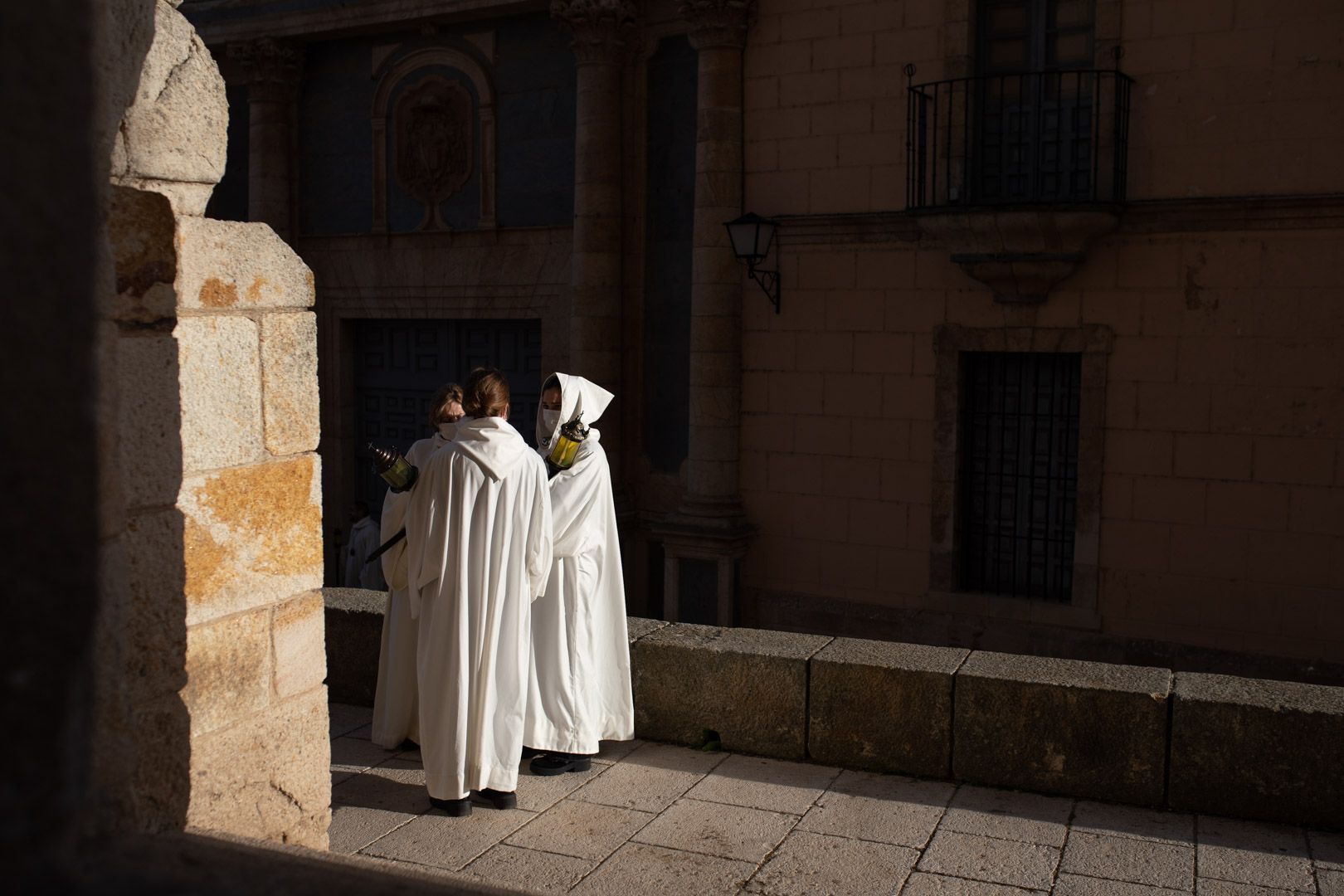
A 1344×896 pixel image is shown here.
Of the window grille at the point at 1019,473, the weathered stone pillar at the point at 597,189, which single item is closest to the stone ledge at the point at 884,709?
the window grille at the point at 1019,473

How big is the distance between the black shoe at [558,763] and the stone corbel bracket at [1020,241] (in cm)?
602

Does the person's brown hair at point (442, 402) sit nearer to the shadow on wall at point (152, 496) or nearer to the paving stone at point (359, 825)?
the paving stone at point (359, 825)

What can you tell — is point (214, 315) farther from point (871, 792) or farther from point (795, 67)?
point (795, 67)

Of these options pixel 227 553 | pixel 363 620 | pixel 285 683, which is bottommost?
pixel 363 620

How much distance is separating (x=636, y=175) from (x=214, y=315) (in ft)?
32.4

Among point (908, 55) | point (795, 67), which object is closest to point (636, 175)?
point (795, 67)

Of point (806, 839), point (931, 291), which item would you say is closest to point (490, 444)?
point (806, 839)

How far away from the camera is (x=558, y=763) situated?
617 centimetres

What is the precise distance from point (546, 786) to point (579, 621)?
2.54 feet

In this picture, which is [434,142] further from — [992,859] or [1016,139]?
[992,859]

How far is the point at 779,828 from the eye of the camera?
5.44 metres

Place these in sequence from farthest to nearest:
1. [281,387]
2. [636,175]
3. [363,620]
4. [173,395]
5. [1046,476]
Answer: [636,175], [1046,476], [363,620], [281,387], [173,395]

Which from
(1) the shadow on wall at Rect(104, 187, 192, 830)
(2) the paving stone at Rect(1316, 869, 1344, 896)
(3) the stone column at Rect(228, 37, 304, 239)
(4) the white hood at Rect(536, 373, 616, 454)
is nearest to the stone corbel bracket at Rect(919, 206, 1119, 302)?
(4) the white hood at Rect(536, 373, 616, 454)

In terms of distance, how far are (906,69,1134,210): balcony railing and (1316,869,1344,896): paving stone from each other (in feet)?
21.2
